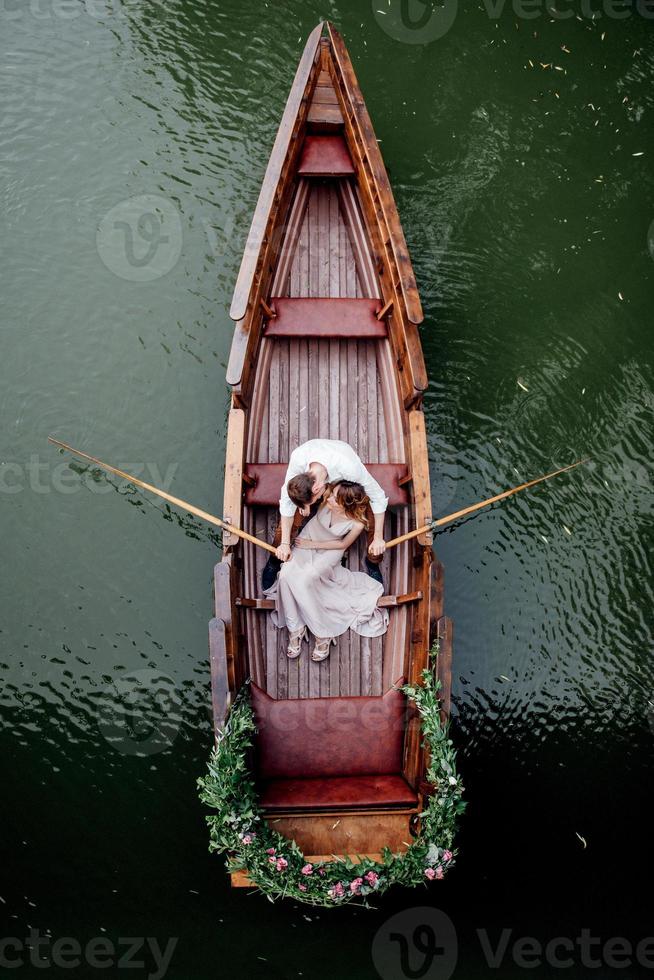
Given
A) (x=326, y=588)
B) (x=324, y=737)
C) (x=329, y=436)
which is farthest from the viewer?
(x=329, y=436)

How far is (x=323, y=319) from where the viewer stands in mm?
5012

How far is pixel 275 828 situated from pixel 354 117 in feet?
15.5

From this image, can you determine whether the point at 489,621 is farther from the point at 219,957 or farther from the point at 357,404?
the point at 219,957

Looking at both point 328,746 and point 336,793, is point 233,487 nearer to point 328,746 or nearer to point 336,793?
point 328,746

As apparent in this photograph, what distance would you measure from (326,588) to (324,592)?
3 cm

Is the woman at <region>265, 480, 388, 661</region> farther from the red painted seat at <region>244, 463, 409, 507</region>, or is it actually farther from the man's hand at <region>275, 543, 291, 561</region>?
the red painted seat at <region>244, 463, 409, 507</region>

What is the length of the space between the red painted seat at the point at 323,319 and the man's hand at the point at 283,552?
1507 millimetres

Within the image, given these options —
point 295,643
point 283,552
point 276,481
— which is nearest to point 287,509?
point 283,552

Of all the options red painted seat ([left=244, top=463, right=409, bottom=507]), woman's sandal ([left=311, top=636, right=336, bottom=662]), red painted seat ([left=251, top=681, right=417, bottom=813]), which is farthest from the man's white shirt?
red painted seat ([left=251, top=681, right=417, bottom=813])

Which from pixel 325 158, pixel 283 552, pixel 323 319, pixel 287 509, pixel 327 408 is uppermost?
pixel 325 158

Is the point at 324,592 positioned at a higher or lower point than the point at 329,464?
lower

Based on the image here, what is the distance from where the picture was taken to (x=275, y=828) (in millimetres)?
4297

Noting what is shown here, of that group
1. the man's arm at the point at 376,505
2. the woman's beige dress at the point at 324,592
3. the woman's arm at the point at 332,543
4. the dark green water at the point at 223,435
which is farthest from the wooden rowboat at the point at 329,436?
the dark green water at the point at 223,435

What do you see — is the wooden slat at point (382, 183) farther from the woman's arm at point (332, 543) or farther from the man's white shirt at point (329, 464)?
the woman's arm at point (332, 543)
